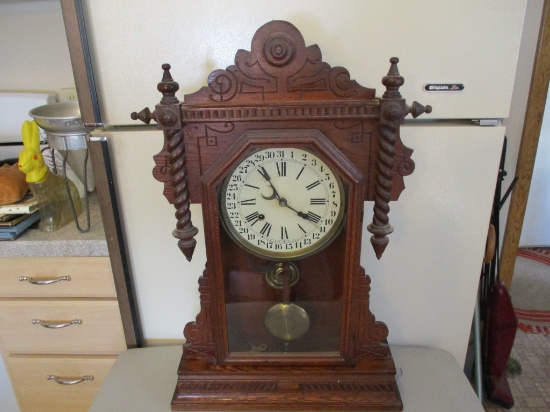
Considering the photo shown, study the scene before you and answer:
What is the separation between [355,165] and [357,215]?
8 centimetres

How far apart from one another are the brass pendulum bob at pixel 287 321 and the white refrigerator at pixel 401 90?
0.66 feet

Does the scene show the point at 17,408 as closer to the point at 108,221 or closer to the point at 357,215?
the point at 108,221

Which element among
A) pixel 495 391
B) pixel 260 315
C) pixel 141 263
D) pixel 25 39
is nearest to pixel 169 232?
pixel 141 263

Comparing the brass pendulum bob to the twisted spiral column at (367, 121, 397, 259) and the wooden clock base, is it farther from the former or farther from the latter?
the twisted spiral column at (367, 121, 397, 259)

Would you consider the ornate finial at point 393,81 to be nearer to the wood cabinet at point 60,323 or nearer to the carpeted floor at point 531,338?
the wood cabinet at point 60,323

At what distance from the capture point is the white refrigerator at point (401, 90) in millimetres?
705

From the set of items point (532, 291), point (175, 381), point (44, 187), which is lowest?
point (532, 291)

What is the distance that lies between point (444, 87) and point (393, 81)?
0.67 feet

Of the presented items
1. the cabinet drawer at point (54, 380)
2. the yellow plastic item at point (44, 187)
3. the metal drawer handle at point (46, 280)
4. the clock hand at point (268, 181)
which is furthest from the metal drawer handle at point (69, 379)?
the clock hand at point (268, 181)

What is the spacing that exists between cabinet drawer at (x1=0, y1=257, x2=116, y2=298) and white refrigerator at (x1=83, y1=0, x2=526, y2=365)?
101 millimetres

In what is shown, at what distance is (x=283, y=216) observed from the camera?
679mm

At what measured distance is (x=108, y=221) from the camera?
842 millimetres

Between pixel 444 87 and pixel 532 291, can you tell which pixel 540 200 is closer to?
pixel 532 291

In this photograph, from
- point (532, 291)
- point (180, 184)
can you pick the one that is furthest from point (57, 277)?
point (532, 291)
